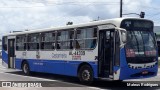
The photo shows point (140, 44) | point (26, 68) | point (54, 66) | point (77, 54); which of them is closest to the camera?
point (140, 44)

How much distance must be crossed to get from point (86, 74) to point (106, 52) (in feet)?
5.45

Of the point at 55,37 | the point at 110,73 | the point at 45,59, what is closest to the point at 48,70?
the point at 45,59

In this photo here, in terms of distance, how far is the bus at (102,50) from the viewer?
1469 cm

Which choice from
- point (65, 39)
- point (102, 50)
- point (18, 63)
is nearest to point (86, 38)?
point (102, 50)

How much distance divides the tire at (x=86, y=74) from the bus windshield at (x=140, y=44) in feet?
7.74

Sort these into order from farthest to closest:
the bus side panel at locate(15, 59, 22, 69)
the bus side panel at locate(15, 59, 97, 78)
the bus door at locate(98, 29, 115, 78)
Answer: the bus side panel at locate(15, 59, 22, 69) < the bus side panel at locate(15, 59, 97, 78) < the bus door at locate(98, 29, 115, 78)

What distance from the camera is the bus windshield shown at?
14.8 metres

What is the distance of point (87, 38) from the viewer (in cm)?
1669

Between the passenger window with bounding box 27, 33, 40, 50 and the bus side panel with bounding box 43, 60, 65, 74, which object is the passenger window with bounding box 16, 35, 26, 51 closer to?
the passenger window with bounding box 27, 33, 40, 50

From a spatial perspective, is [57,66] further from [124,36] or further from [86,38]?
[124,36]

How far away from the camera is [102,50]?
15734mm

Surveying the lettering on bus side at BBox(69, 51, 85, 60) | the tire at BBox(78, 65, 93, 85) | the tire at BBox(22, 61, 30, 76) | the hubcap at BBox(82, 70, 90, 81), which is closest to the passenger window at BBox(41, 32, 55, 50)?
the lettering on bus side at BBox(69, 51, 85, 60)

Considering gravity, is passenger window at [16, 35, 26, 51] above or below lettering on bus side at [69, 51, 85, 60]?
above

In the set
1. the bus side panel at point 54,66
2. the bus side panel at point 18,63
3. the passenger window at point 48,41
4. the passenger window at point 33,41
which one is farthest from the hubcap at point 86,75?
the bus side panel at point 18,63
